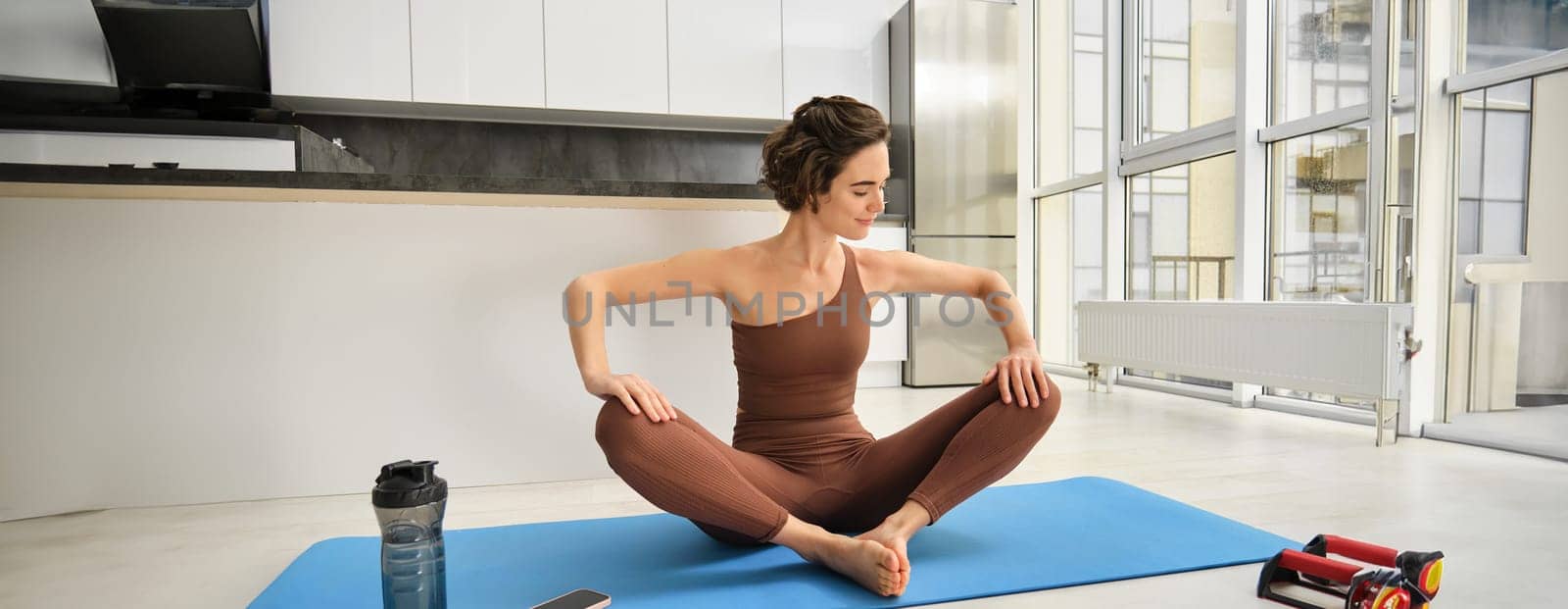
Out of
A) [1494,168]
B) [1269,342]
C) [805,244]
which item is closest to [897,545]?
[805,244]

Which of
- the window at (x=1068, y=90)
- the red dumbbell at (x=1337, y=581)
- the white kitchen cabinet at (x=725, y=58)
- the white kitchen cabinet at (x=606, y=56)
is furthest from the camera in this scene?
the window at (x=1068, y=90)

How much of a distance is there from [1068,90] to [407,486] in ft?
16.9

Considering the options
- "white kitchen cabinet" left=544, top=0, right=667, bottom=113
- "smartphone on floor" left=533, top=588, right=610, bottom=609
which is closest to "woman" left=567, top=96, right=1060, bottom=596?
"smartphone on floor" left=533, top=588, right=610, bottom=609

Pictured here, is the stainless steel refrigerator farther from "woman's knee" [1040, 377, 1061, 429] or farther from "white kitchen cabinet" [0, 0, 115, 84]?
"white kitchen cabinet" [0, 0, 115, 84]

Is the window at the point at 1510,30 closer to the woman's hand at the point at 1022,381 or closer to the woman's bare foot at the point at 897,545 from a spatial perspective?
the woman's hand at the point at 1022,381

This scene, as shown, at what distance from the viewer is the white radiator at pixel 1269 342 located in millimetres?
2830

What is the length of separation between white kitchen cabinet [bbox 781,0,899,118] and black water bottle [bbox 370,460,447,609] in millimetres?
3940

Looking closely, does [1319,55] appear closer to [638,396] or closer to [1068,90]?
[1068,90]

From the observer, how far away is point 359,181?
6.97 feet

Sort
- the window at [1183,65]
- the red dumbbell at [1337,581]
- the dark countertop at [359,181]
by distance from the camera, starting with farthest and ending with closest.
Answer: the window at [1183,65], the dark countertop at [359,181], the red dumbbell at [1337,581]

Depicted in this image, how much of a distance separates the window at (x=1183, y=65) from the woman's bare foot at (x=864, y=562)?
348 cm

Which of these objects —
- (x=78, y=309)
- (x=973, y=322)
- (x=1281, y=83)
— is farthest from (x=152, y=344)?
(x=1281, y=83)

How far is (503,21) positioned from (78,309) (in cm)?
270

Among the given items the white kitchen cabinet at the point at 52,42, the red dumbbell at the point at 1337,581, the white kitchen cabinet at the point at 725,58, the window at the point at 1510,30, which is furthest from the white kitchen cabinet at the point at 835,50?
the red dumbbell at the point at 1337,581
